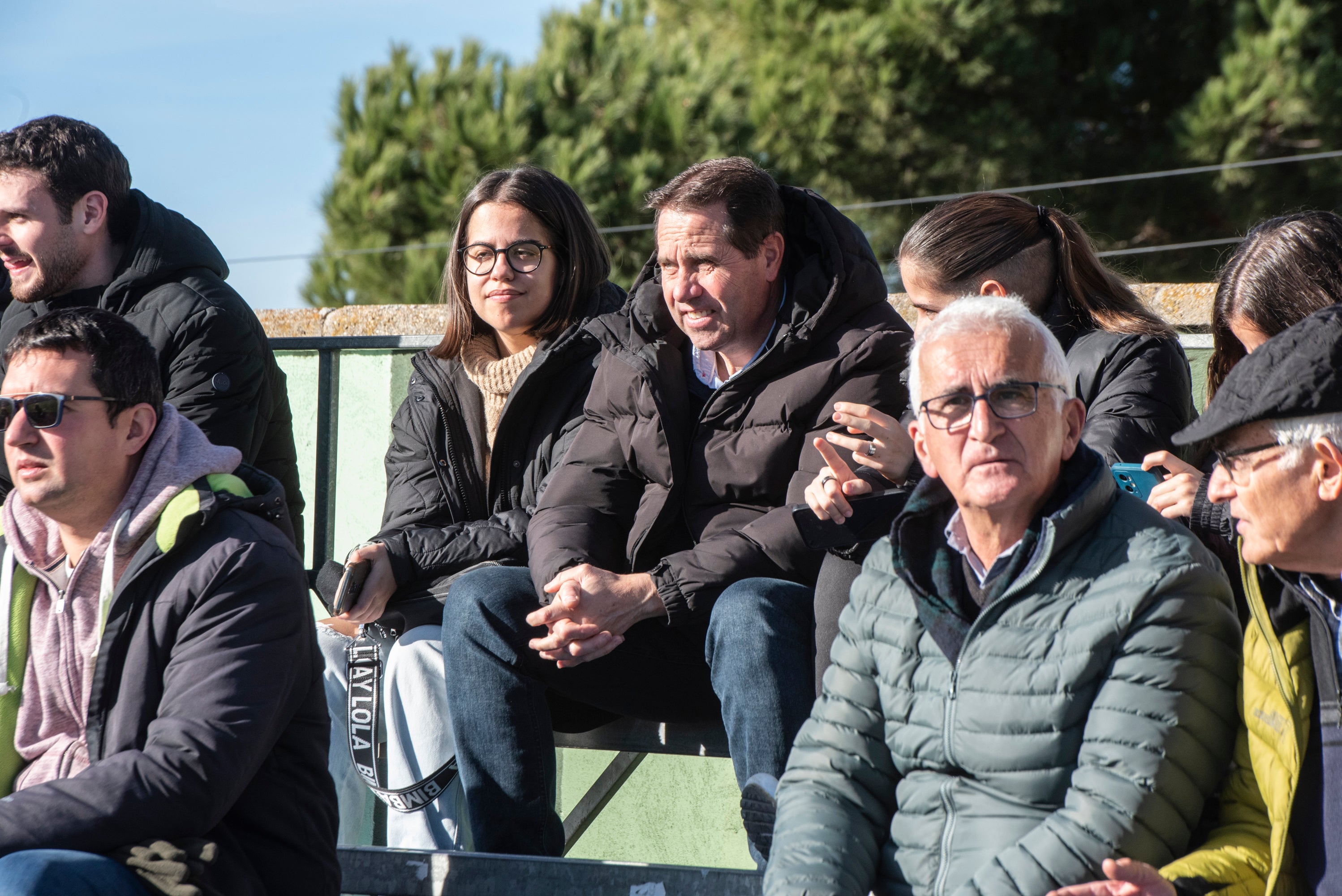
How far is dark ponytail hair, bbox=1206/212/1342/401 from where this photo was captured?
287 cm

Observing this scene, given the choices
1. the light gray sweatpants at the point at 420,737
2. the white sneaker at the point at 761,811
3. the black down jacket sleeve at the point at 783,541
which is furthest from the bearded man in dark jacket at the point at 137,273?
the white sneaker at the point at 761,811

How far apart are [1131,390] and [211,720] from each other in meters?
2.09

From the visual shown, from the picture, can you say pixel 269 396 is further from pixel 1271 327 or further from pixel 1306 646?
pixel 1306 646

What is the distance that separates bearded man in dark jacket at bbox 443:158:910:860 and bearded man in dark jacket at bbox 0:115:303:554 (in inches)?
43.2

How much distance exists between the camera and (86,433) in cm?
281

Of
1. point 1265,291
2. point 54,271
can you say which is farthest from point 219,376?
point 1265,291

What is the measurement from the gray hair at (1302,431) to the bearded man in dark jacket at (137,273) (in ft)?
9.48

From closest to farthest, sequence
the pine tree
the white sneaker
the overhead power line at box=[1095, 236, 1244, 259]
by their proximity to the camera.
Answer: the white sneaker < the overhead power line at box=[1095, 236, 1244, 259] < the pine tree

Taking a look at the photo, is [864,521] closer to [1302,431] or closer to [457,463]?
[1302,431]

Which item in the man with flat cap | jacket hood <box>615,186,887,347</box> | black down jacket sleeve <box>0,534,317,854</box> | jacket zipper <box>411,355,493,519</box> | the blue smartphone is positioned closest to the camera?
the man with flat cap

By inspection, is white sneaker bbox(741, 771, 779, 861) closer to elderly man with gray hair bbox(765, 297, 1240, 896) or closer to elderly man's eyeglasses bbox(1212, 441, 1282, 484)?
elderly man with gray hair bbox(765, 297, 1240, 896)

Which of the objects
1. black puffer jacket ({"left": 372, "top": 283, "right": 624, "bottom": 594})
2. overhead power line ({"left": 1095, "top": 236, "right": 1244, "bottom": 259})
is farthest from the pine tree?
black puffer jacket ({"left": 372, "top": 283, "right": 624, "bottom": 594})

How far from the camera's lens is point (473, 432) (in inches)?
157

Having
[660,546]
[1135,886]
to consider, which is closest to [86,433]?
[660,546]
